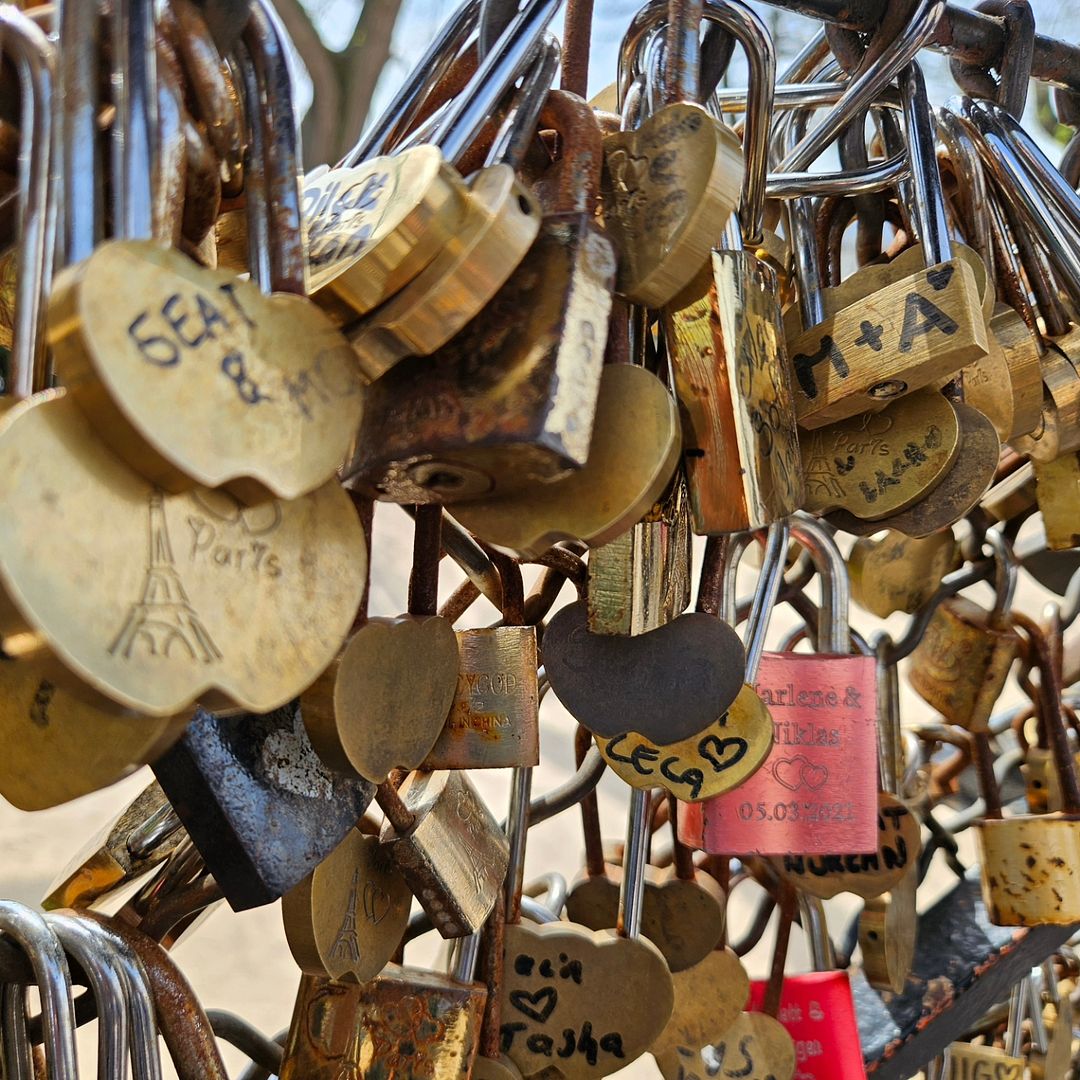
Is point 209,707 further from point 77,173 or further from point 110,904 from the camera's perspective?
point 110,904

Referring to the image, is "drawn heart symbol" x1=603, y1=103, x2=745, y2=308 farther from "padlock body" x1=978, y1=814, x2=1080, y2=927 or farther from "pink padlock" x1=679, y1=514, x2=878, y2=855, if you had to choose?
"padlock body" x1=978, y1=814, x2=1080, y2=927

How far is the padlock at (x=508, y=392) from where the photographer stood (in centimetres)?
29

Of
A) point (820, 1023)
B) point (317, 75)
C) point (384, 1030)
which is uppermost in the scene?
point (317, 75)

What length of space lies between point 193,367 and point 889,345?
31 cm

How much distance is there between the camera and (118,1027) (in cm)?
41

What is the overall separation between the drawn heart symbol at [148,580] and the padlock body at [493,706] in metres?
0.18

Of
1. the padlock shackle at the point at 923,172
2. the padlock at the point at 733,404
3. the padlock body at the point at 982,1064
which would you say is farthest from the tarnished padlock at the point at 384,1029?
the padlock body at the point at 982,1064

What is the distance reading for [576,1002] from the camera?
0.63 m

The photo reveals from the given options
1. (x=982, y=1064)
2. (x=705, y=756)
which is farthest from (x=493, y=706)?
(x=982, y=1064)

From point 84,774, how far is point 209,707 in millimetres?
36

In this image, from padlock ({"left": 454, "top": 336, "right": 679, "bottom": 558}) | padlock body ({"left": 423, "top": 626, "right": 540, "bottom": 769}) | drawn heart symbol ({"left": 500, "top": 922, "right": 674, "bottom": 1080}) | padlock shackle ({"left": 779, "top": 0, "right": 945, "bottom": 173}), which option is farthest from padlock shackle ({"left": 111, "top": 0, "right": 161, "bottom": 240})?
drawn heart symbol ({"left": 500, "top": 922, "right": 674, "bottom": 1080})

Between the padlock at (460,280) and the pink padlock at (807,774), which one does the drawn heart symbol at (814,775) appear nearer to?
the pink padlock at (807,774)

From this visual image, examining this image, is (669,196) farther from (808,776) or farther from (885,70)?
(808,776)

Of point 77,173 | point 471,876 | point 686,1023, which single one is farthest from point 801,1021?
point 77,173
